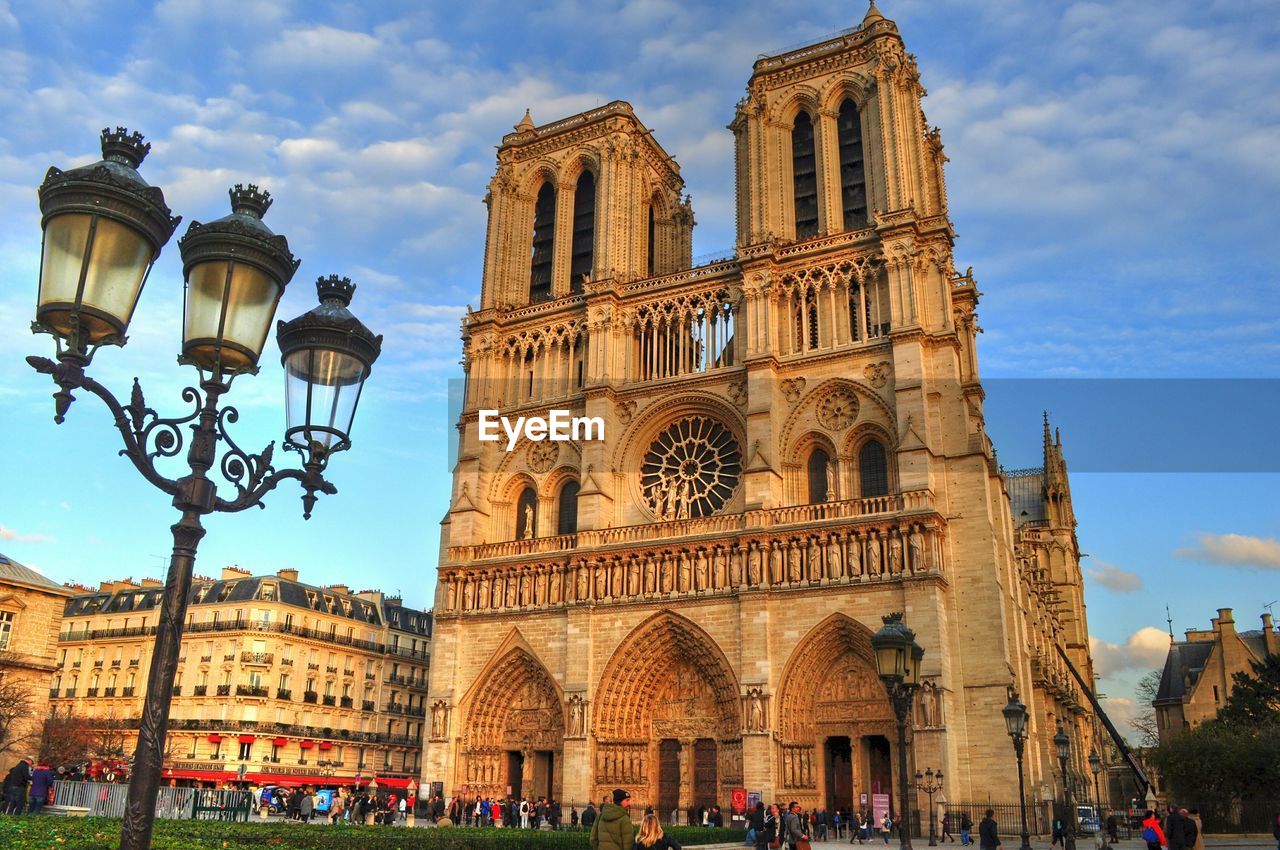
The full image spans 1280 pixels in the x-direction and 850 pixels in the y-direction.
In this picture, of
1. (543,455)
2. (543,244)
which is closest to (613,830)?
(543,455)

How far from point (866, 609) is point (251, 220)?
21.6 metres

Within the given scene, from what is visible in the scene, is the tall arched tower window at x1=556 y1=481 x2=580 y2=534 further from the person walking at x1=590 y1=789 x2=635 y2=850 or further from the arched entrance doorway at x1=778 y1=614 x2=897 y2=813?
the person walking at x1=590 y1=789 x2=635 y2=850

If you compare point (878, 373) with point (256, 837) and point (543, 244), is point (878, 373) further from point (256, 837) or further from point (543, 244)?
point (256, 837)

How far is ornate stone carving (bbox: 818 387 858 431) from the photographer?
27.9 meters

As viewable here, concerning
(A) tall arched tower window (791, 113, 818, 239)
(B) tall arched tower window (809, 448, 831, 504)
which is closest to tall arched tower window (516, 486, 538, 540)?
(B) tall arched tower window (809, 448, 831, 504)

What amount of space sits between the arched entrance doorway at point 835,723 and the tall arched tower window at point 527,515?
9.91m

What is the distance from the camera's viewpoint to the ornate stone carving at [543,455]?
32125 millimetres

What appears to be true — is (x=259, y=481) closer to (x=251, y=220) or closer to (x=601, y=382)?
(x=251, y=220)

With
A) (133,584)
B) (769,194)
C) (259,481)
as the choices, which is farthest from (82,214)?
(133,584)

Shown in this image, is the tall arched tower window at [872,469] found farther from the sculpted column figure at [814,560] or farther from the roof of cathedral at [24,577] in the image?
the roof of cathedral at [24,577]

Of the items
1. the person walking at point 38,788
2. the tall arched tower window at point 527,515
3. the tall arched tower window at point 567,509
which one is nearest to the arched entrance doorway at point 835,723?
the tall arched tower window at point 567,509

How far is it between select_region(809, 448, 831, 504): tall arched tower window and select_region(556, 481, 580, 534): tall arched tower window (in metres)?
7.42

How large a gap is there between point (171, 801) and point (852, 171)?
24.6 meters

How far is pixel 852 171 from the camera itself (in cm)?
3148
